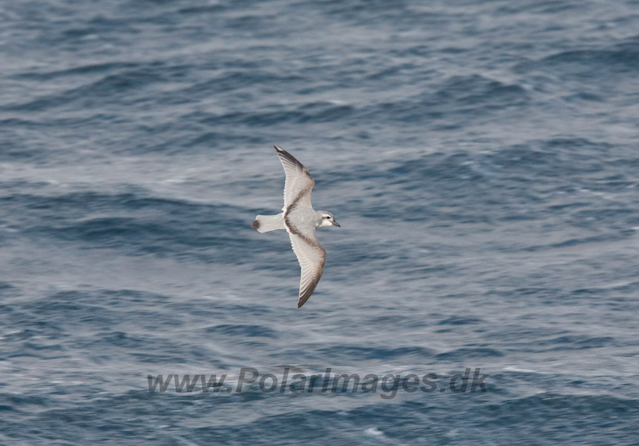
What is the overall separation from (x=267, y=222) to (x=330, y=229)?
966 centimetres

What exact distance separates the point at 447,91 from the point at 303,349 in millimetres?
13865

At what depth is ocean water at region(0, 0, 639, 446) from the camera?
23016 mm

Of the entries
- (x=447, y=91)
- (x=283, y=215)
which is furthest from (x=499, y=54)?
(x=283, y=215)

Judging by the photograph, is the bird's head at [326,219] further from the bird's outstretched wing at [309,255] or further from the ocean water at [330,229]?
Answer: the ocean water at [330,229]

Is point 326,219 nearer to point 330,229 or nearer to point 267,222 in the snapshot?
point 267,222

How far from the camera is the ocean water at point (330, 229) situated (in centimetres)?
2302

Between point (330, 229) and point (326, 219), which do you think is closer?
point (326, 219)

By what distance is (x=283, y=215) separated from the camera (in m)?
20.4

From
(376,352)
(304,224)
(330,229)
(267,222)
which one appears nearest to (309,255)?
(304,224)

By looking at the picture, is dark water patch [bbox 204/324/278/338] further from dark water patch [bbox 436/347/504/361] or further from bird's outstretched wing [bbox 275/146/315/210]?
bird's outstretched wing [bbox 275/146/315/210]

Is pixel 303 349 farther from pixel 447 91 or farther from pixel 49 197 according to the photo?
pixel 447 91

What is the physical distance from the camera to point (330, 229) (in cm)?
2972

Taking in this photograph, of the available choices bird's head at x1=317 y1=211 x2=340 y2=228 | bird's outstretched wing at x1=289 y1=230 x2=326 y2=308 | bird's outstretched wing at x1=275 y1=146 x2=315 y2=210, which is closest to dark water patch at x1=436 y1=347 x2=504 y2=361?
bird's outstretched wing at x1=289 y1=230 x2=326 y2=308

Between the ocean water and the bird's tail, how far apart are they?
446 cm
